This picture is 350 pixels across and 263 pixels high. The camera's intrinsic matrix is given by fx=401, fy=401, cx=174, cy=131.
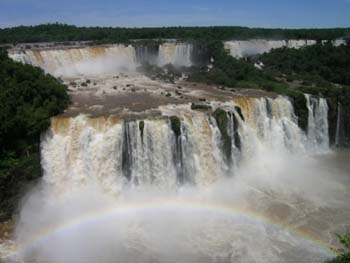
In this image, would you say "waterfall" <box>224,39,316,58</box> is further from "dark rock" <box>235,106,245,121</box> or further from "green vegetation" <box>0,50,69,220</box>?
"green vegetation" <box>0,50,69,220</box>

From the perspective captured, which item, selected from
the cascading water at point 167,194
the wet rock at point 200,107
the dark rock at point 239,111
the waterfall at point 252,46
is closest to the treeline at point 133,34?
the waterfall at point 252,46

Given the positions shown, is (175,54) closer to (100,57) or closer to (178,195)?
(100,57)

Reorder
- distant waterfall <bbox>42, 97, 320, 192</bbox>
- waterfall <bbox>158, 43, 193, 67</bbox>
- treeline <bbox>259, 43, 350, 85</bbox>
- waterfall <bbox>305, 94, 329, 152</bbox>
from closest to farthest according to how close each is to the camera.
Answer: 1. distant waterfall <bbox>42, 97, 320, 192</bbox>
2. waterfall <bbox>305, 94, 329, 152</bbox>
3. treeline <bbox>259, 43, 350, 85</bbox>
4. waterfall <bbox>158, 43, 193, 67</bbox>

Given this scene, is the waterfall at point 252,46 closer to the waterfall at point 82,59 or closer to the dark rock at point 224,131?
the waterfall at point 82,59

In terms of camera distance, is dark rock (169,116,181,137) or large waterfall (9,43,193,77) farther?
Answer: large waterfall (9,43,193,77)

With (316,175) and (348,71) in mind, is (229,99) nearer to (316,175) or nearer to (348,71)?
(316,175)

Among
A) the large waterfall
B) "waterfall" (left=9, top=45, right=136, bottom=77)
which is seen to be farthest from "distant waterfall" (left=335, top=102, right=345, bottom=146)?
"waterfall" (left=9, top=45, right=136, bottom=77)
